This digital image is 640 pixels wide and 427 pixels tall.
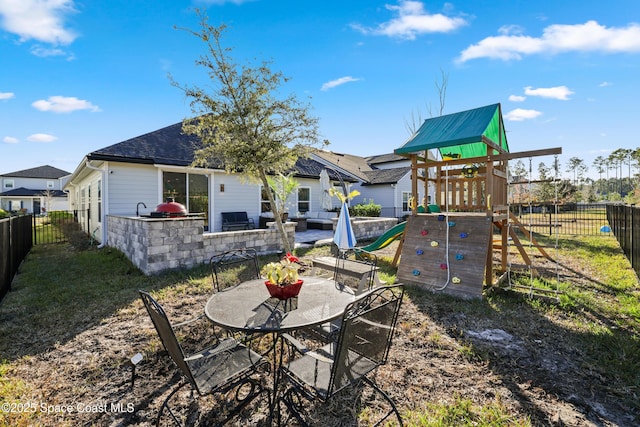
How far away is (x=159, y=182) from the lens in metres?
9.87

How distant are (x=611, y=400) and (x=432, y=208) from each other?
5232 millimetres

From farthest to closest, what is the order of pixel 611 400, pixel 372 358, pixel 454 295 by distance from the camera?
pixel 454 295 → pixel 611 400 → pixel 372 358

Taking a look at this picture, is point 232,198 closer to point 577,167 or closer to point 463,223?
point 463,223

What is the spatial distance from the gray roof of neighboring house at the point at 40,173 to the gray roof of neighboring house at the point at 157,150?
4837cm

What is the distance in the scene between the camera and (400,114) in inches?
822

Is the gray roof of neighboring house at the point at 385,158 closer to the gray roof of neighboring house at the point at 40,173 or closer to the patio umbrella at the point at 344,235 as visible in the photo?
the patio umbrella at the point at 344,235

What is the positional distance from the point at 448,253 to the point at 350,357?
12.9 feet

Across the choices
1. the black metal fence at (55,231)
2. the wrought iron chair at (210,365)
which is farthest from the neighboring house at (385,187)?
the wrought iron chair at (210,365)

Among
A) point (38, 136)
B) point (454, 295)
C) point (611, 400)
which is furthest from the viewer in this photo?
point (38, 136)

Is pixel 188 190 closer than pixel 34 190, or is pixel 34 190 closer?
pixel 188 190

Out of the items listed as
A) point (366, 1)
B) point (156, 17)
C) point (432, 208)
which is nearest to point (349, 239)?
point (432, 208)

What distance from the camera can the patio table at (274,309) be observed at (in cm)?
212

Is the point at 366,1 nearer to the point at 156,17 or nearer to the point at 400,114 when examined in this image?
the point at 156,17

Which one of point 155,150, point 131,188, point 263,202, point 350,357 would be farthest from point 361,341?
point 263,202
